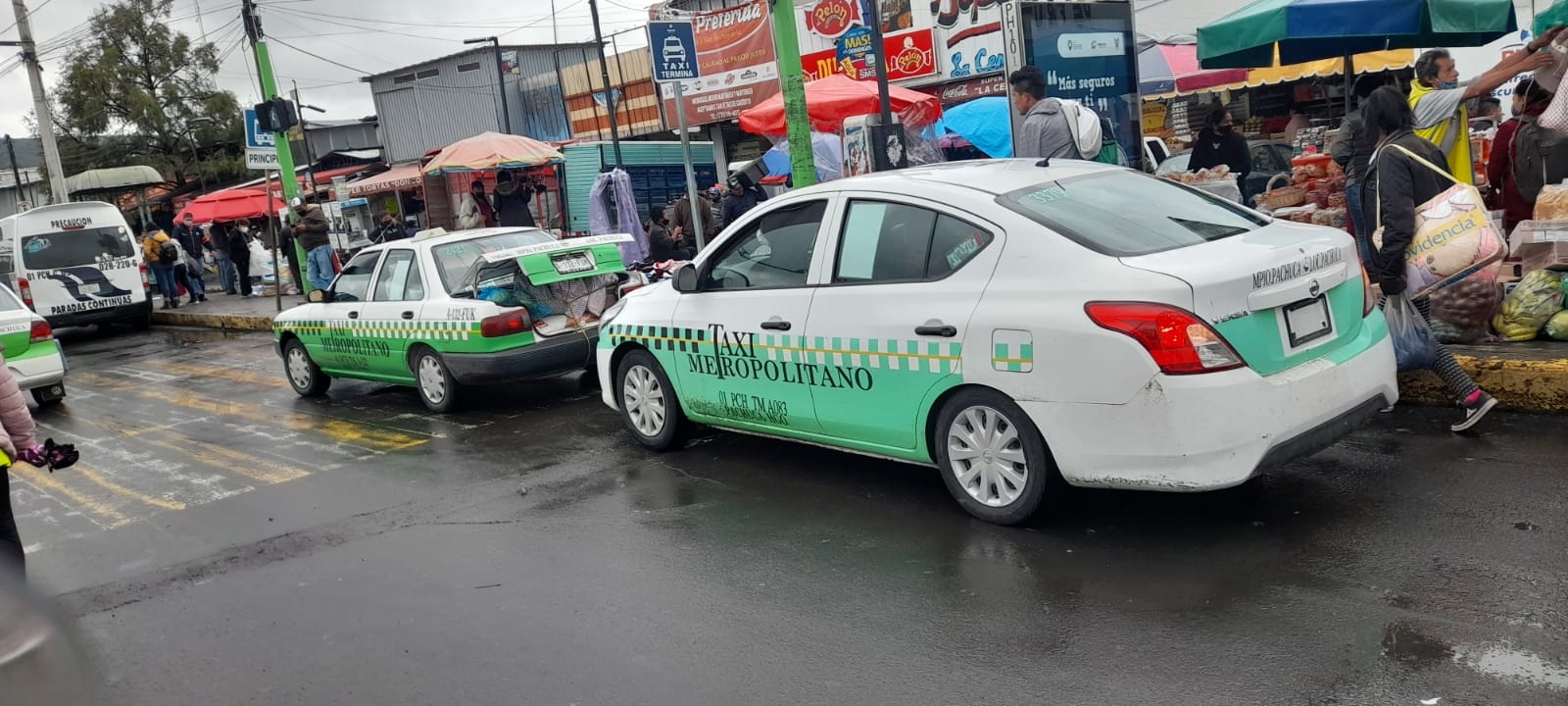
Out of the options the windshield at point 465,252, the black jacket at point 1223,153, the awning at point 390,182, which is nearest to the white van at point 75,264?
the awning at point 390,182

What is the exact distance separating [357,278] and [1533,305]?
9191 millimetres

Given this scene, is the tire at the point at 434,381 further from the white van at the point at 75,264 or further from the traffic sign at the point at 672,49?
the white van at the point at 75,264

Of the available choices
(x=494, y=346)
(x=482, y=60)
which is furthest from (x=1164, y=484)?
(x=482, y=60)

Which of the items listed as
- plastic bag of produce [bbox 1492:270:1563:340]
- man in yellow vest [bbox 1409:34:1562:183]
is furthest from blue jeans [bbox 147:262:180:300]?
plastic bag of produce [bbox 1492:270:1563:340]

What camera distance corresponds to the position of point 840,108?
1365 centimetres

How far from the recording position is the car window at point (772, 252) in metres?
5.92

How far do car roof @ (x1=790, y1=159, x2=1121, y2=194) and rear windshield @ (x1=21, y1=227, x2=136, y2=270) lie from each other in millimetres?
17899

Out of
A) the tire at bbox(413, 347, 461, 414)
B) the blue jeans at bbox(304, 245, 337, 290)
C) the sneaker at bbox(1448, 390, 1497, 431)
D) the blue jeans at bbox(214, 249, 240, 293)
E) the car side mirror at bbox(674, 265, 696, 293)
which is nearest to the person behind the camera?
the sneaker at bbox(1448, 390, 1497, 431)

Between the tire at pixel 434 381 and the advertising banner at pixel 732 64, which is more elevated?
the advertising banner at pixel 732 64

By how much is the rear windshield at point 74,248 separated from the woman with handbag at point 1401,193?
20079mm

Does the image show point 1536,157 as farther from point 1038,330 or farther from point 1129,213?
point 1038,330

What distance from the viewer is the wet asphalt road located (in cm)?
371

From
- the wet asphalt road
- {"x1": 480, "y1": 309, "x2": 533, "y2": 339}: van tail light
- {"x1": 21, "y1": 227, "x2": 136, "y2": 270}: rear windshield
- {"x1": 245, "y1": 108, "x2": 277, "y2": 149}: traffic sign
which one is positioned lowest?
the wet asphalt road

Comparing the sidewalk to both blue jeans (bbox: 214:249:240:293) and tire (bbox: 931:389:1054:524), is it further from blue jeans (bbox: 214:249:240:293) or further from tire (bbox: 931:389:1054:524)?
tire (bbox: 931:389:1054:524)
